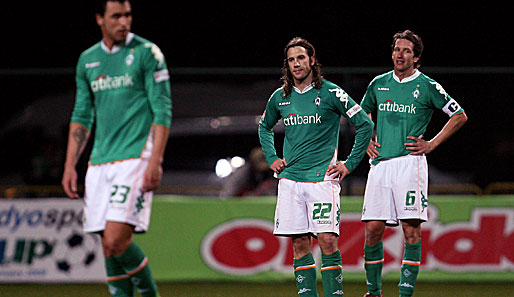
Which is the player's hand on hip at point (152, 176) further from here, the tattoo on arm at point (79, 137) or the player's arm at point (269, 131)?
the player's arm at point (269, 131)

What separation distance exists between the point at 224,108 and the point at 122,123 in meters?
7.24

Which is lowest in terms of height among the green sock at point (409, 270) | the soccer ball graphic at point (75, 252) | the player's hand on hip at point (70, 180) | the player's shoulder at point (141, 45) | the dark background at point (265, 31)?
the soccer ball graphic at point (75, 252)

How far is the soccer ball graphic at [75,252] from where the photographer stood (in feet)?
29.7

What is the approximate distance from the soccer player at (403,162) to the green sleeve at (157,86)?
7.64ft

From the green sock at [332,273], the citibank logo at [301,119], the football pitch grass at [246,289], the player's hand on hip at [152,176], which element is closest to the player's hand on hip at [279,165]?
the citibank logo at [301,119]

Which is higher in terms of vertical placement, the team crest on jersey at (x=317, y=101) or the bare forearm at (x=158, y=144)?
the team crest on jersey at (x=317, y=101)

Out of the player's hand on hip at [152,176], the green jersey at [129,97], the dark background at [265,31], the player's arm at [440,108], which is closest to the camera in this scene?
the player's hand on hip at [152,176]

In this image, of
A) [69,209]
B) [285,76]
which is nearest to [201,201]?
[69,209]

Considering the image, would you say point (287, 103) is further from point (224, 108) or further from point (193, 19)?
point (193, 19)

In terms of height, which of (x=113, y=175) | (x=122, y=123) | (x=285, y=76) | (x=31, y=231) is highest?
(x=285, y=76)

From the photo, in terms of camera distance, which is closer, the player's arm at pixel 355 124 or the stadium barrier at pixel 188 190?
the player's arm at pixel 355 124

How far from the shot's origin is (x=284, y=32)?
2062 cm

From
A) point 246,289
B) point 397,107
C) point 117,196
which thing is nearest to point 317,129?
point 397,107

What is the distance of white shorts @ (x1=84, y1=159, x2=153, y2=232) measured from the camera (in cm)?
485
